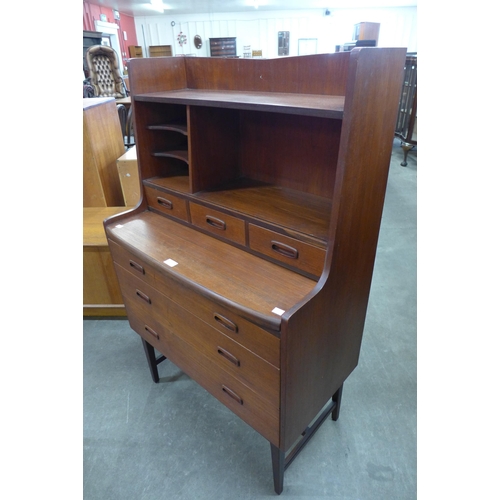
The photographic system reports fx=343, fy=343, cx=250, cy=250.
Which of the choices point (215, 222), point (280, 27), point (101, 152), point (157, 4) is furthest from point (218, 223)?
point (280, 27)

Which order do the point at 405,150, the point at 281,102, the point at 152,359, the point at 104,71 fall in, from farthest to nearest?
1. the point at 104,71
2. the point at 405,150
3. the point at 152,359
4. the point at 281,102

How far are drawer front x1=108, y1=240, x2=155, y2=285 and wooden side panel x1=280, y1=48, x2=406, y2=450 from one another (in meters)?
0.69

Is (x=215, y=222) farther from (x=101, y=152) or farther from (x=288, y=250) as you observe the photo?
(x=101, y=152)

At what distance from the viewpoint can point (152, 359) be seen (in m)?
1.85

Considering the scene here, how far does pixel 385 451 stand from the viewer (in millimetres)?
1524

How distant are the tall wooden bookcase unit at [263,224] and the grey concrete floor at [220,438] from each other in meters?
0.14

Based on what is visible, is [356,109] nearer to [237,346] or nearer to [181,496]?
[237,346]

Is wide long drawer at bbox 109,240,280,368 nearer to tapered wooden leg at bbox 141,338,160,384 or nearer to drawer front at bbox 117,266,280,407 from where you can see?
drawer front at bbox 117,266,280,407

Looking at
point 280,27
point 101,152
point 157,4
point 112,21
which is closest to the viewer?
point 101,152

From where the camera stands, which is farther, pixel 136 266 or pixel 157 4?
pixel 157 4

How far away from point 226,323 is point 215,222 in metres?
0.44

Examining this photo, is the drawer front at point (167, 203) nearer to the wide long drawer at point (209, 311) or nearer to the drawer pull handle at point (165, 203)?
the drawer pull handle at point (165, 203)

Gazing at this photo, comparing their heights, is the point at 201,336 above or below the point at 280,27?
below

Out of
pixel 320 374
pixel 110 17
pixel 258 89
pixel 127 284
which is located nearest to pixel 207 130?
pixel 258 89
